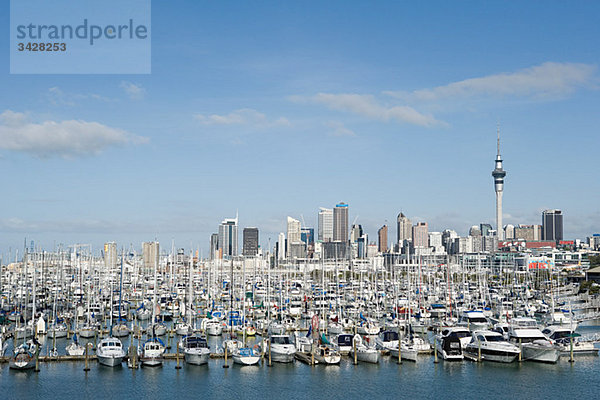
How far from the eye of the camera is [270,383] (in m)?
47.7

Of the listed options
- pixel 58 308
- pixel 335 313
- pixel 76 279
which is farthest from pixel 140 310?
pixel 76 279

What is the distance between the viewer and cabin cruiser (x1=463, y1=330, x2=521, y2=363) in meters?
52.9

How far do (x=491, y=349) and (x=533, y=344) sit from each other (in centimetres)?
391

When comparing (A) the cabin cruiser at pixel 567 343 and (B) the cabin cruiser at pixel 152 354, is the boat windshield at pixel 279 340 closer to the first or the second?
(B) the cabin cruiser at pixel 152 354

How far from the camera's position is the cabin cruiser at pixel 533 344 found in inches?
2084

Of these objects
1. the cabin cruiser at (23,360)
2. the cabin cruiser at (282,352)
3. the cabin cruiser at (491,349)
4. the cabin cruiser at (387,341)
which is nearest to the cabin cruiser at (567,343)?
the cabin cruiser at (491,349)

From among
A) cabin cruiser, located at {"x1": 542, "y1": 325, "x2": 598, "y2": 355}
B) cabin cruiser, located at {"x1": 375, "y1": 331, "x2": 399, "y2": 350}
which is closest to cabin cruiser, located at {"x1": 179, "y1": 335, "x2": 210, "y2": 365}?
cabin cruiser, located at {"x1": 375, "y1": 331, "x2": 399, "y2": 350}

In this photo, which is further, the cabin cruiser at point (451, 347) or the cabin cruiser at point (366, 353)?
the cabin cruiser at point (451, 347)

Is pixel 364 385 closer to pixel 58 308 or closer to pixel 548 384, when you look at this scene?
pixel 548 384

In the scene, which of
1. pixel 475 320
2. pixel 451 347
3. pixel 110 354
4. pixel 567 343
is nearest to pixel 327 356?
pixel 451 347

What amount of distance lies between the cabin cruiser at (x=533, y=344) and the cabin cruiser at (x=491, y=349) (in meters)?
1.15

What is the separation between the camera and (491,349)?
53500 millimetres

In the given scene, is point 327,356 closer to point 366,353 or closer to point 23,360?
point 366,353

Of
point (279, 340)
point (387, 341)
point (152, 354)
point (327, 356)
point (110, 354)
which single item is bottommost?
point (327, 356)
